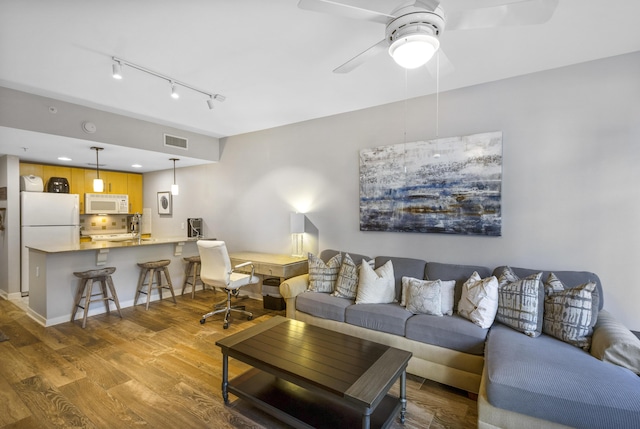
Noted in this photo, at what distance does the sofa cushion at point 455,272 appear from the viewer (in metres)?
2.88

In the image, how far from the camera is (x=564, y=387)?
164 cm

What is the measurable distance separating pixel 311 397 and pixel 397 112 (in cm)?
306

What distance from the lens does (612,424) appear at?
1.52 m

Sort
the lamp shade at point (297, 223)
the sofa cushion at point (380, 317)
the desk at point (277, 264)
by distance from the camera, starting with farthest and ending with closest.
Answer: the lamp shade at point (297, 223), the desk at point (277, 264), the sofa cushion at point (380, 317)

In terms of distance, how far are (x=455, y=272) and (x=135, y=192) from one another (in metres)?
6.87

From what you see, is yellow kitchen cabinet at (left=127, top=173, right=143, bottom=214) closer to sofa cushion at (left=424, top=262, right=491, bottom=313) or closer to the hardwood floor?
the hardwood floor

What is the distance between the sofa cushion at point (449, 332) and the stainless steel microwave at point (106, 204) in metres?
6.37

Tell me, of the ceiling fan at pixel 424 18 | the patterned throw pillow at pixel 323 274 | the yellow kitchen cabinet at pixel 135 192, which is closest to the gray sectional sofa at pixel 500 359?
the patterned throw pillow at pixel 323 274

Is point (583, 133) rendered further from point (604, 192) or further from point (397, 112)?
point (397, 112)

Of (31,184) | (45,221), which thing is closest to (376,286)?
(45,221)

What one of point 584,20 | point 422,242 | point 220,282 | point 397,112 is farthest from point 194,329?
point 584,20

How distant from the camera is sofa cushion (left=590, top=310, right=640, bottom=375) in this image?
1.79 m

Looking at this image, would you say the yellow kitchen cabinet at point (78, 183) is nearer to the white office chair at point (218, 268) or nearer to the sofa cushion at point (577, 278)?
the white office chair at point (218, 268)

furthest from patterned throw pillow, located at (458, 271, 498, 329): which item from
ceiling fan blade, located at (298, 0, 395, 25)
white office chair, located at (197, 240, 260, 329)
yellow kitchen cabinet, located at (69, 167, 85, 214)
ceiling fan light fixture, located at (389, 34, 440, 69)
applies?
yellow kitchen cabinet, located at (69, 167, 85, 214)
